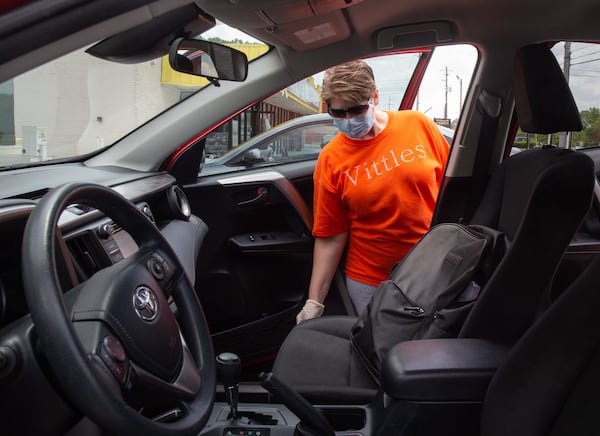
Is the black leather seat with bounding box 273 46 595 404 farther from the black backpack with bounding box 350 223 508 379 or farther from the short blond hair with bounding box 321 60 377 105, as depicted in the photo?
the short blond hair with bounding box 321 60 377 105

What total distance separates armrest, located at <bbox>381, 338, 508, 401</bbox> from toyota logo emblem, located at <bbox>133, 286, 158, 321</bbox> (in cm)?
65

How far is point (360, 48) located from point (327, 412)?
4.71ft

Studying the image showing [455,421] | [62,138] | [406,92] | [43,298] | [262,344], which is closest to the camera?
[43,298]

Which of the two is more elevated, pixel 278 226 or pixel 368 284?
pixel 278 226

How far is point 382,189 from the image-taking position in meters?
2.25

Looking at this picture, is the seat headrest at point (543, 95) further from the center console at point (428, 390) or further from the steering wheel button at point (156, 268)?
the steering wheel button at point (156, 268)

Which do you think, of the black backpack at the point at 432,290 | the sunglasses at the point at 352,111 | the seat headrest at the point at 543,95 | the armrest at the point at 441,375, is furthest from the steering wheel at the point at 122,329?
the sunglasses at the point at 352,111

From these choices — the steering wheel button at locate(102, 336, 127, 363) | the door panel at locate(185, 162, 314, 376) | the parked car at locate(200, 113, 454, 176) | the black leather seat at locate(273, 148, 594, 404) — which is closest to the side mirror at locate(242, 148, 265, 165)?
the parked car at locate(200, 113, 454, 176)

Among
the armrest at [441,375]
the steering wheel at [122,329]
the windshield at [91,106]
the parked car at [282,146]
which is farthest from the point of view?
the parked car at [282,146]

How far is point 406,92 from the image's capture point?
9.80 feet

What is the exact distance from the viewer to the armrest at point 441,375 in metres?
1.36

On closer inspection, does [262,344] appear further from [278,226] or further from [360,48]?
[360,48]

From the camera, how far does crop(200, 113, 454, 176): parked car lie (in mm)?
2740

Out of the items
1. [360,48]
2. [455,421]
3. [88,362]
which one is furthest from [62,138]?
[455,421]
